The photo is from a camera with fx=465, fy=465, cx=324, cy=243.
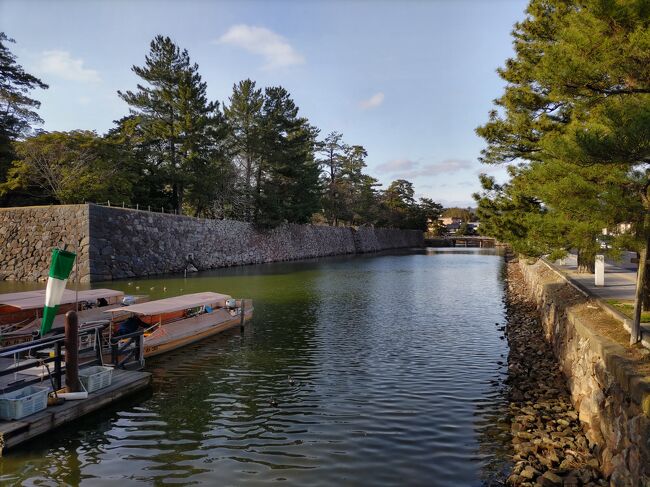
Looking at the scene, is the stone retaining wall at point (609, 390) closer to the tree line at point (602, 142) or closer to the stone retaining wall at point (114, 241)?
the tree line at point (602, 142)

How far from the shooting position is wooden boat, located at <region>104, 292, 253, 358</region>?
13273 mm

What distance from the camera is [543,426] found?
8.20 m

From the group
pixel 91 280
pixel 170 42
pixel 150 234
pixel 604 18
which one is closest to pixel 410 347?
pixel 604 18

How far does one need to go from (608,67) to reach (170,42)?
136 ft

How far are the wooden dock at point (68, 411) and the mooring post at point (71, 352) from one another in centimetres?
39

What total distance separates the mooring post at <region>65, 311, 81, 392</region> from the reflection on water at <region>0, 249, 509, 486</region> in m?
0.80

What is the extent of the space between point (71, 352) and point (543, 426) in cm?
879

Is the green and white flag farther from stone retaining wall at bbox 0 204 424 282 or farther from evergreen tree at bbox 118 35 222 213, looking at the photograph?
evergreen tree at bbox 118 35 222 213

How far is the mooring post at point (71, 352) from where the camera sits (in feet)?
28.9

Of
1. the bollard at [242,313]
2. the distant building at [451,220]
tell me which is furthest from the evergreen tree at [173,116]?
the distant building at [451,220]

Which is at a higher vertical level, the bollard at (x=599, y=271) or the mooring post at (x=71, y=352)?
the bollard at (x=599, y=271)

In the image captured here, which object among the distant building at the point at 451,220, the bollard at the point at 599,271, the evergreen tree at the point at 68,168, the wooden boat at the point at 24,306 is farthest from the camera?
the distant building at the point at 451,220

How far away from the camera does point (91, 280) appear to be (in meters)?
29.5

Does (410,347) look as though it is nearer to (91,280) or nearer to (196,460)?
(196,460)
